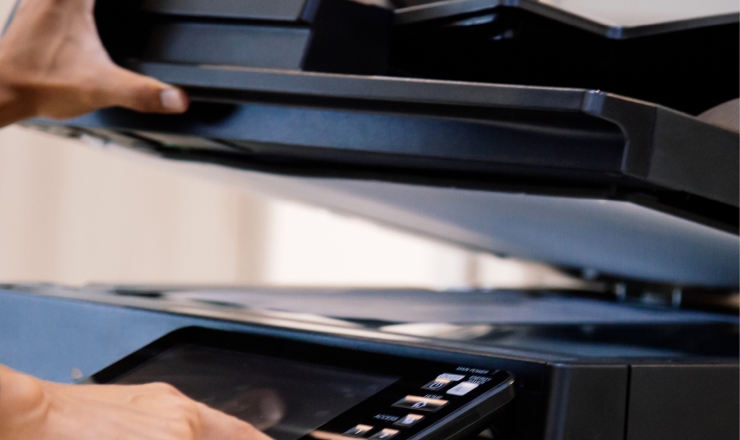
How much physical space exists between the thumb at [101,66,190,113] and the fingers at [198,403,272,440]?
227 mm

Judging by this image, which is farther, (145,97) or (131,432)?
(145,97)

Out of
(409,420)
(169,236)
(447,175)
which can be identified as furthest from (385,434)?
(169,236)

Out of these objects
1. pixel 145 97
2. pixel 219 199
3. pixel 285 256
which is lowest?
pixel 285 256

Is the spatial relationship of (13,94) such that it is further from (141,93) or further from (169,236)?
(169,236)

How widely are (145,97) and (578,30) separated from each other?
0.29m

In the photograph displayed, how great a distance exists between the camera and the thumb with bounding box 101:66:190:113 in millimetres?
494

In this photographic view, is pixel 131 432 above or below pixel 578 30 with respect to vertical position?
below

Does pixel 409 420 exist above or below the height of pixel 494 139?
below

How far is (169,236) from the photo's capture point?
172cm

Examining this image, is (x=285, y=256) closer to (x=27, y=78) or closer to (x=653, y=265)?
(x=653, y=265)

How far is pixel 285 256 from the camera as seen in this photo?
6.64 ft

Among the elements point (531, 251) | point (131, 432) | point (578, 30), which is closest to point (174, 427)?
point (131, 432)

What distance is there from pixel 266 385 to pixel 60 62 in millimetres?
279

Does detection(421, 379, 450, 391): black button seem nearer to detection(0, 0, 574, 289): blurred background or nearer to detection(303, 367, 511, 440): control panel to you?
detection(303, 367, 511, 440): control panel
